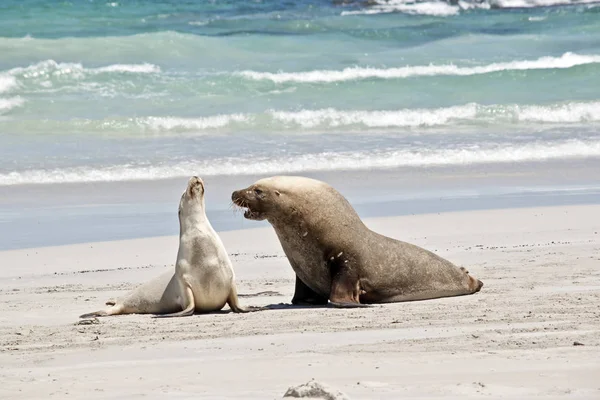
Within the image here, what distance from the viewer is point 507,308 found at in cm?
685

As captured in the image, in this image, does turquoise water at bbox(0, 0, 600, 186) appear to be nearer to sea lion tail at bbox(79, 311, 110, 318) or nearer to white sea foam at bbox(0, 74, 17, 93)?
white sea foam at bbox(0, 74, 17, 93)

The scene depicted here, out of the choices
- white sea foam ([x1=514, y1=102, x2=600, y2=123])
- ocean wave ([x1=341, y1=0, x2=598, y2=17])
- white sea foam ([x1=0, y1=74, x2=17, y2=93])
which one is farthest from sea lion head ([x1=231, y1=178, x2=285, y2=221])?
ocean wave ([x1=341, y1=0, x2=598, y2=17])

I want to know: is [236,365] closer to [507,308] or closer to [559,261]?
[507,308]

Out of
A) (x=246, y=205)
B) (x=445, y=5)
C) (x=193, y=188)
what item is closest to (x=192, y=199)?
(x=193, y=188)

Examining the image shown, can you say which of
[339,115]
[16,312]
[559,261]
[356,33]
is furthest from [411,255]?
[356,33]

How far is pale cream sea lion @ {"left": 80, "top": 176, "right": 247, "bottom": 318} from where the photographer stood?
7359 millimetres

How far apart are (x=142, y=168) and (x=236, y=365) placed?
9.39 m

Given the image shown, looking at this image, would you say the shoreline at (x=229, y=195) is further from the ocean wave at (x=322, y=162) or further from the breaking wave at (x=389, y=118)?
the breaking wave at (x=389, y=118)

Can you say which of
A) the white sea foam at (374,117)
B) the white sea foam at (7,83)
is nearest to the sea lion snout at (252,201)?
the white sea foam at (374,117)

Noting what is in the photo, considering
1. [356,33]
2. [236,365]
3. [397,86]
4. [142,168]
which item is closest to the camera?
[236,365]

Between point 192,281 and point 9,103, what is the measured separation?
1425cm

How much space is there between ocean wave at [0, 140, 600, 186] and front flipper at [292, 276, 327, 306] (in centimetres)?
651

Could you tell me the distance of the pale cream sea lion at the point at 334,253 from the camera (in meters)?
7.65

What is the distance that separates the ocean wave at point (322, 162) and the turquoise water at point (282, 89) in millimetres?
29
